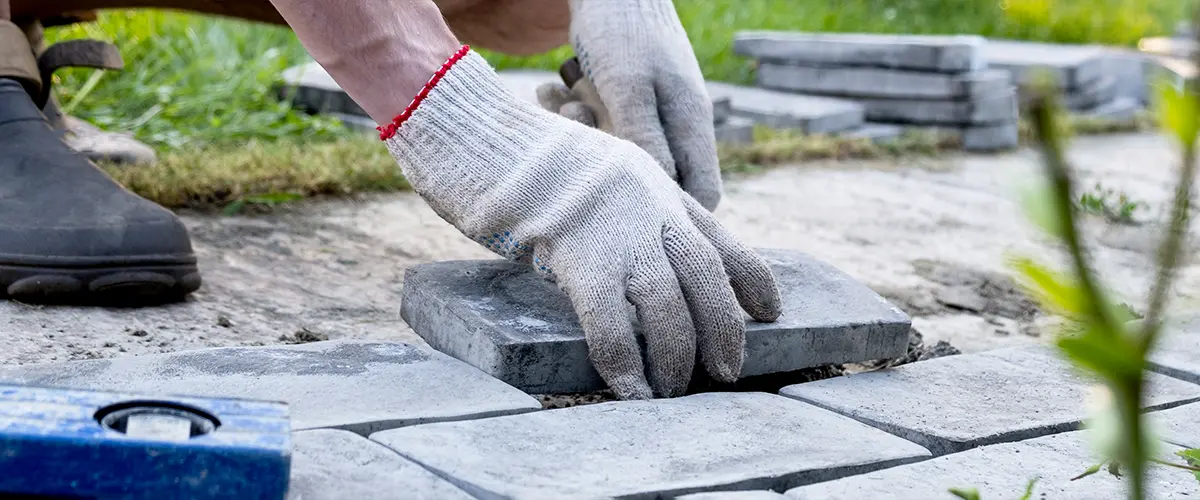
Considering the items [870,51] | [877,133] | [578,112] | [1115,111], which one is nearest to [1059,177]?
[578,112]

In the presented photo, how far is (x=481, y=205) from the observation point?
1.57 m

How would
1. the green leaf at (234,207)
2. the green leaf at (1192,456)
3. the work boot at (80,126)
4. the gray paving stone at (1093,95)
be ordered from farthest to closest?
the gray paving stone at (1093,95) < the green leaf at (234,207) < the work boot at (80,126) < the green leaf at (1192,456)

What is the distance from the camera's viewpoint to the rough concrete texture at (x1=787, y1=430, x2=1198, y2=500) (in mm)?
1226

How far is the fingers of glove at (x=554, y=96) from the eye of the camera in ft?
6.95

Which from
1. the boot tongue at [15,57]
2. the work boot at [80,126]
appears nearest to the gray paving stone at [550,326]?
the boot tongue at [15,57]

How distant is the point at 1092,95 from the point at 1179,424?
190 inches

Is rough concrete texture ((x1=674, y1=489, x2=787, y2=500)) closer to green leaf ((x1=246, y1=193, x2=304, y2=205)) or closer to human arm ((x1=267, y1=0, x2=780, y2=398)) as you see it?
human arm ((x1=267, y1=0, x2=780, y2=398))

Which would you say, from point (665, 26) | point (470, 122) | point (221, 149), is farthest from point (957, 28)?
point (470, 122)

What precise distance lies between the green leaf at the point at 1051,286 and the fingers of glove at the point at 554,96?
1.68 m

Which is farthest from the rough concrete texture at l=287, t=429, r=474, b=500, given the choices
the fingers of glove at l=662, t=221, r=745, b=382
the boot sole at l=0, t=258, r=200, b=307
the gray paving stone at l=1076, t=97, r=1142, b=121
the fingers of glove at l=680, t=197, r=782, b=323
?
the gray paving stone at l=1076, t=97, r=1142, b=121

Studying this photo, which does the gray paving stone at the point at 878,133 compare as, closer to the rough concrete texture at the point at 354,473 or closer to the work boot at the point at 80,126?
the work boot at the point at 80,126

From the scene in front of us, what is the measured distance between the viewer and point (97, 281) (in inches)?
71.4

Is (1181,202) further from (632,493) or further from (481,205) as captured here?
(481,205)

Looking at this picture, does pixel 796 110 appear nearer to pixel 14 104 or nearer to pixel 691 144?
pixel 691 144
